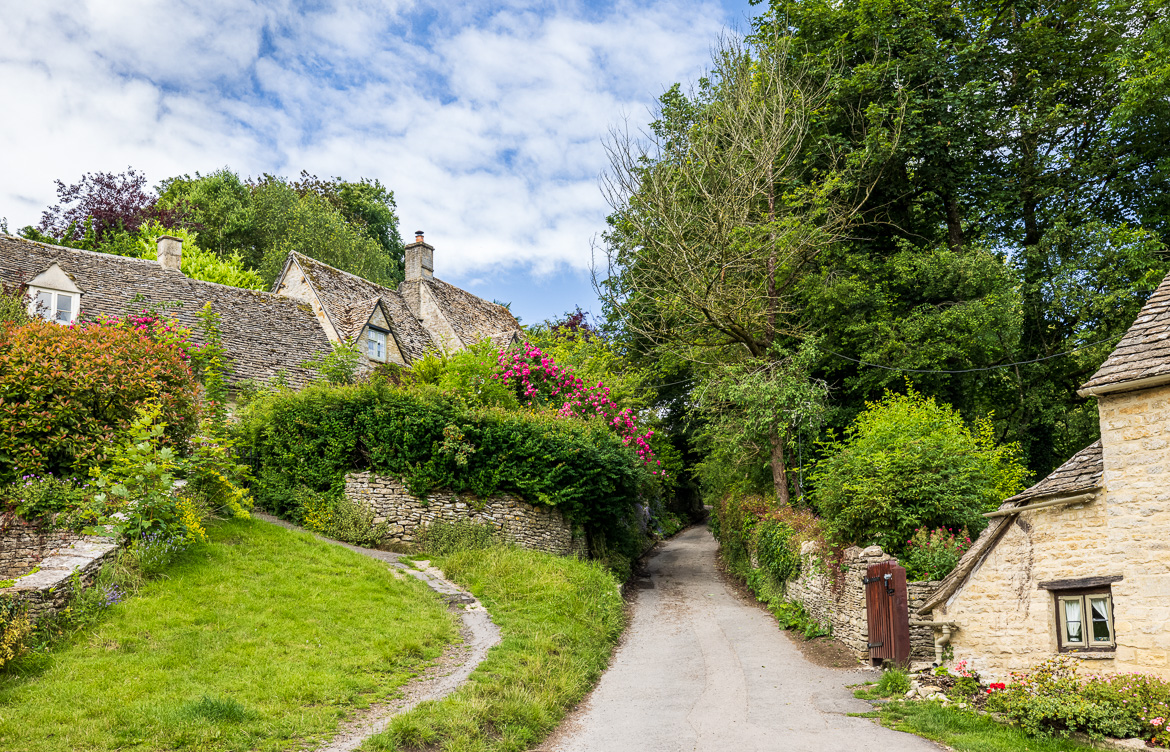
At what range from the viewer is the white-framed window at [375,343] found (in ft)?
84.9

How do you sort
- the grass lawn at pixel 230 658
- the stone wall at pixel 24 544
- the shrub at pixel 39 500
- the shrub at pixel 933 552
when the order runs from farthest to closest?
1. the shrub at pixel 933 552
2. the shrub at pixel 39 500
3. the stone wall at pixel 24 544
4. the grass lawn at pixel 230 658

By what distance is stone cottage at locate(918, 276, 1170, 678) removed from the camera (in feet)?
29.7

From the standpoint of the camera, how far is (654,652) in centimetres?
1388

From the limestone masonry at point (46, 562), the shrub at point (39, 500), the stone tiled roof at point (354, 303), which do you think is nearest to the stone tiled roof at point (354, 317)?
the stone tiled roof at point (354, 303)

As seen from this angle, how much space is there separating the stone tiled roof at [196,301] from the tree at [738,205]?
426 inches

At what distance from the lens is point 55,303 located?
2025 cm

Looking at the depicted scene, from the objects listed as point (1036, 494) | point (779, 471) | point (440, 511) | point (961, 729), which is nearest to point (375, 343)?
point (440, 511)

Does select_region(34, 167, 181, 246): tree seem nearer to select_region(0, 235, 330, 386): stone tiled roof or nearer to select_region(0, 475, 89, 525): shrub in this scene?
select_region(0, 235, 330, 386): stone tiled roof

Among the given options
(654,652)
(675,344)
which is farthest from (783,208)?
(654,652)

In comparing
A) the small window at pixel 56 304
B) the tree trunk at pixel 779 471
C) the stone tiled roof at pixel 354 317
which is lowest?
the tree trunk at pixel 779 471

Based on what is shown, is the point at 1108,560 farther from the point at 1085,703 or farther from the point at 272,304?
the point at 272,304

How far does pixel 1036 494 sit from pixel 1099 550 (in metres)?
1.01

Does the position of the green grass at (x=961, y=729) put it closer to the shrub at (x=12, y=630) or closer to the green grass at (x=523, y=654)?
the green grass at (x=523, y=654)

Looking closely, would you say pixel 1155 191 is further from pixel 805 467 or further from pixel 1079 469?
pixel 1079 469
